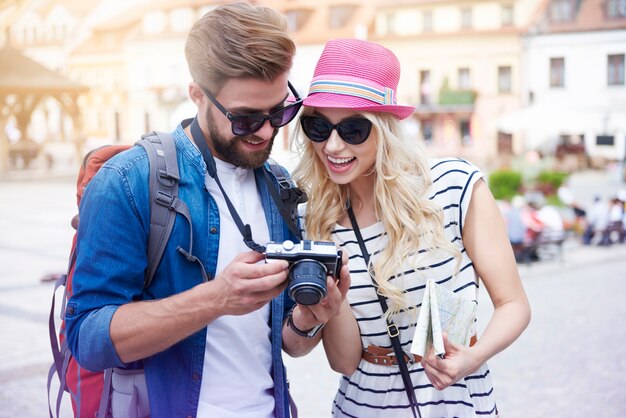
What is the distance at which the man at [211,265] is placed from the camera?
1.98 m

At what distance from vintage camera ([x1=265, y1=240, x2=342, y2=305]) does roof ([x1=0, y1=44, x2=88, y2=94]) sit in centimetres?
3421

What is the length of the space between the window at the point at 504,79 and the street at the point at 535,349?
29.6 m

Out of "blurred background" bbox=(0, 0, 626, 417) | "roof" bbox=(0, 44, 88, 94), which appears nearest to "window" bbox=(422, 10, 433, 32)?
"blurred background" bbox=(0, 0, 626, 417)

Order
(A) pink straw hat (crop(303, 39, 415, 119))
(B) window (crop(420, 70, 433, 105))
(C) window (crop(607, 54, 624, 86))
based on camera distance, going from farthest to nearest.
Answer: (B) window (crop(420, 70, 433, 105)), (C) window (crop(607, 54, 624, 86)), (A) pink straw hat (crop(303, 39, 415, 119))

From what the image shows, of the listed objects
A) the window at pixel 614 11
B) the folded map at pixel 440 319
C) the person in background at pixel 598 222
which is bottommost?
the person in background at pixel 598 222

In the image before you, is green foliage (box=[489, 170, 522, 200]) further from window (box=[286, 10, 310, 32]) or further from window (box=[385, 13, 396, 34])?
window (box=[286, 10, 310, 32])

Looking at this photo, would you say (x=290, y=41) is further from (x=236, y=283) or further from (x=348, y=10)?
(x=348, y=10)

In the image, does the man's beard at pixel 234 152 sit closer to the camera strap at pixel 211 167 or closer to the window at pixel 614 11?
the camera strap at pixel 211 167

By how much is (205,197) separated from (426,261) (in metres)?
0.74

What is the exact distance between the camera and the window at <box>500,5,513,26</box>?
4169cm

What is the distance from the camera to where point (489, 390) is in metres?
2.56

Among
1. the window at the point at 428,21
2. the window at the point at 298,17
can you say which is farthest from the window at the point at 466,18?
the window at the point at 298,17

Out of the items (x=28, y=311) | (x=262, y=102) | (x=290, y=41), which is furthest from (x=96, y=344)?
(x=28, y=311)

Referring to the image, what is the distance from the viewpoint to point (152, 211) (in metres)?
2.11
